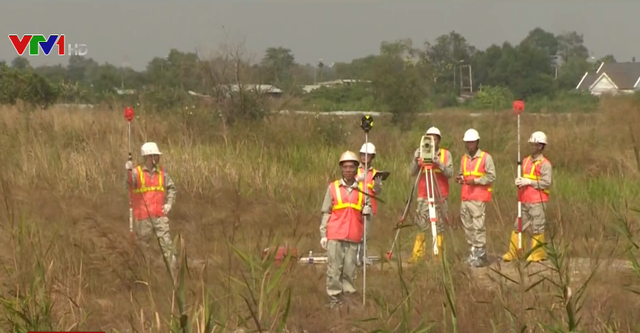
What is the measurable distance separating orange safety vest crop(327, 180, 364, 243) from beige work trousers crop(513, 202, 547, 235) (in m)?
2.54

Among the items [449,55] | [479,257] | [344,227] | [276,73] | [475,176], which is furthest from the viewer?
[449,55]

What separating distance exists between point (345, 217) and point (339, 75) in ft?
214

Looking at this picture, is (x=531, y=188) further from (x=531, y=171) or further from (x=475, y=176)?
(x=475, y=176)

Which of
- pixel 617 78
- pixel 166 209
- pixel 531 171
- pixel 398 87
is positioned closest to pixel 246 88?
pixel 398 87

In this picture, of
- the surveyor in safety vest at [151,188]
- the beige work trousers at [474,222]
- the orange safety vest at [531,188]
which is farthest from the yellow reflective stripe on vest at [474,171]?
the surveyor in safety vest at [151,188]

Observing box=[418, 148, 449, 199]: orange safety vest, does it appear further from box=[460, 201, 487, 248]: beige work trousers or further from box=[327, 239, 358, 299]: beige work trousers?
box=[327, 239, 358, 299]: beige work trousers

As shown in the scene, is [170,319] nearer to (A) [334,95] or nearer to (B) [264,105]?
(B) [264,105]

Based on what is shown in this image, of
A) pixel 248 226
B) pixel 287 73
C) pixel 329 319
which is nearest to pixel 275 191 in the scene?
pixel 329 319

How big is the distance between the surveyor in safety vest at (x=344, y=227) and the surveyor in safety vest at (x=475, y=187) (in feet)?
7.94

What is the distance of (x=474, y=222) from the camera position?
10.8 meters

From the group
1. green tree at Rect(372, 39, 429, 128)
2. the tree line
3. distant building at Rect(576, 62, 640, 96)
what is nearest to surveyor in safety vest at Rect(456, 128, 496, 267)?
the tree line

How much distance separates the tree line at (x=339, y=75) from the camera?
26.2m

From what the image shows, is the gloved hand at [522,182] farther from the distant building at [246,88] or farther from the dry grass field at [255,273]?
the distant building at [246,88]

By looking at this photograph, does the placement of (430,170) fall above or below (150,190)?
above
